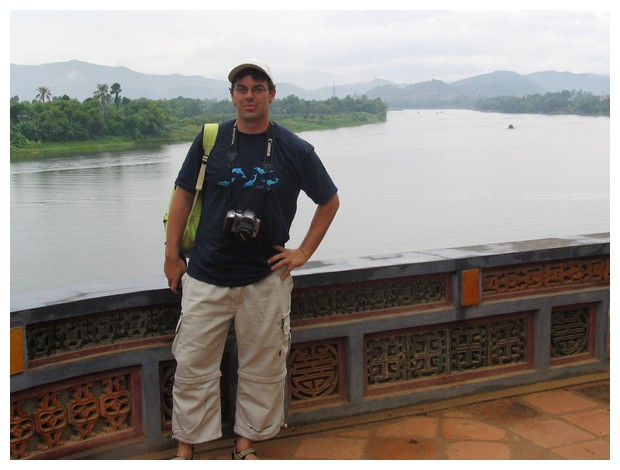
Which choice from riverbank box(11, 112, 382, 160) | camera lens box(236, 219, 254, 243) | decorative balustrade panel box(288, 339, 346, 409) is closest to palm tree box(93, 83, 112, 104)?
riverbank box(11, 112, 382, 160)

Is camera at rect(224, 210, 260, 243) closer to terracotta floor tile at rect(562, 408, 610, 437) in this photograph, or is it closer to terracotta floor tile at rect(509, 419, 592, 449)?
terracotta floor tile at rect(509, 419, 592, 449)

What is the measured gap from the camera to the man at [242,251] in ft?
6.48

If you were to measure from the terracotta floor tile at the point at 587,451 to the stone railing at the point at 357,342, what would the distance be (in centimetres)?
50

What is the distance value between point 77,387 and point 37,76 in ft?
197

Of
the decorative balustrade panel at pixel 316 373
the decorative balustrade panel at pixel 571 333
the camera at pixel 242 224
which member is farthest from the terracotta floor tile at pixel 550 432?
the camera at pixel 242 224

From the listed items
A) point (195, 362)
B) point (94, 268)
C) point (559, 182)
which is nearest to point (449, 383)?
point (195, 362)

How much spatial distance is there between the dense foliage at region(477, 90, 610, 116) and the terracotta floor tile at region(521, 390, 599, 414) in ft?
195

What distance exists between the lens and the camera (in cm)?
193

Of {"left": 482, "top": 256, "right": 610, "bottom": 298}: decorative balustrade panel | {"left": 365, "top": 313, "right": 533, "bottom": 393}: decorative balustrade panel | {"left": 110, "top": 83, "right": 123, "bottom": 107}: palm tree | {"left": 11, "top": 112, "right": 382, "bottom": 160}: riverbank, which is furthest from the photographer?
{"left": 110, "top": 83, "right": 123, "bottom": 107}: palm tree

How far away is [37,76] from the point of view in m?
56.9

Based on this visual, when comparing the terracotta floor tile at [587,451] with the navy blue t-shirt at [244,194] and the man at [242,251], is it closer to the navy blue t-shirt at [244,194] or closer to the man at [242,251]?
the man at [242,251]

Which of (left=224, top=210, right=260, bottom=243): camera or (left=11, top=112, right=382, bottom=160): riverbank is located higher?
(left=11, top=112, right=382, bottom=160): riverbank

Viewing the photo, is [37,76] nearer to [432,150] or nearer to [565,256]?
[432,150]

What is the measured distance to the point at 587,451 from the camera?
7.51 feet
